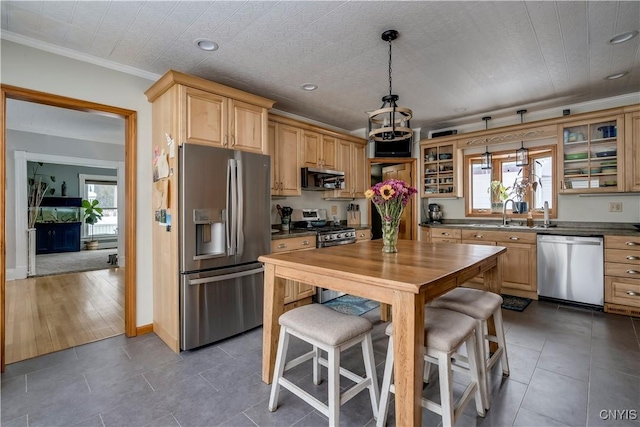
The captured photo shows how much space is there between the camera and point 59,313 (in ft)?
11.2

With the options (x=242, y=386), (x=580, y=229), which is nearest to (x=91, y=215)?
(x=242, y=386)

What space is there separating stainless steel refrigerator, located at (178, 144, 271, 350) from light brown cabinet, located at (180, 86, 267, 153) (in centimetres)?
14

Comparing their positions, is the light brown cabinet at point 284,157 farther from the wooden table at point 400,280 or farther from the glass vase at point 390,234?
the glass vase at point 390,234

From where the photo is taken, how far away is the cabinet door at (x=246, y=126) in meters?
2.89

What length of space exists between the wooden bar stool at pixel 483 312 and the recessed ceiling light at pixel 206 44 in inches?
102

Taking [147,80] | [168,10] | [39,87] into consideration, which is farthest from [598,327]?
[39,87]

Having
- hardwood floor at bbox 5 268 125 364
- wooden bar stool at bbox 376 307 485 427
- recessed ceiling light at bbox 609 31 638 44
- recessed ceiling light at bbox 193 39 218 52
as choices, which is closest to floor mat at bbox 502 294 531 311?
wooden bar stool at bbox 376 307 485 427

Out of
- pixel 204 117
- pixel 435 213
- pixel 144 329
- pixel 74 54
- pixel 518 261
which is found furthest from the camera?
pixel 435 213

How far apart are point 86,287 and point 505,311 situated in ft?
18.8

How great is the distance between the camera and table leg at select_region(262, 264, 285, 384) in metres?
1.99

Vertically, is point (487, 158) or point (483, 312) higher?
point (487, 158)

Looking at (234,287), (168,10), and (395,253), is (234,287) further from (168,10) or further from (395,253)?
(168,10)

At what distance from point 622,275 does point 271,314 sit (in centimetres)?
380

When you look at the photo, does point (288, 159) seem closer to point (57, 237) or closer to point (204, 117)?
point (204, 117)
